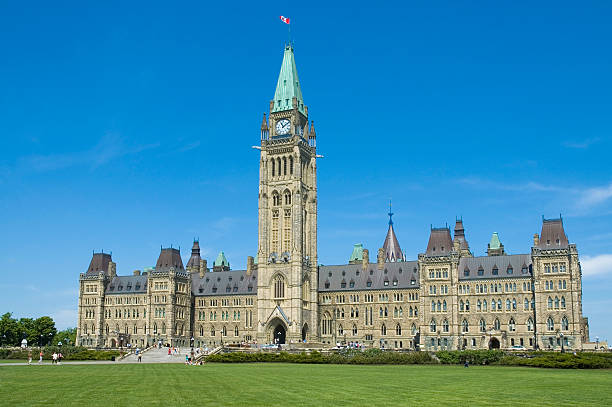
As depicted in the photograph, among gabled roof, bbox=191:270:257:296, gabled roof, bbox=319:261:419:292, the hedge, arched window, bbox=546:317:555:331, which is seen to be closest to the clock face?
gabled roof, bbox=319:261:419:292

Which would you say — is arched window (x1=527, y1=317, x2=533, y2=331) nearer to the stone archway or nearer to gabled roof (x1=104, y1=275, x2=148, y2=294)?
the stone archway

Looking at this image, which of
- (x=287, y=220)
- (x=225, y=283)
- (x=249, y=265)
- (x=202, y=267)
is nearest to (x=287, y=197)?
(x=287, y=220)

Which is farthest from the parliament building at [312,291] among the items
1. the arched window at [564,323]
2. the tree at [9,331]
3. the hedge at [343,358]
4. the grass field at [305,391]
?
the grass field at [305,391]

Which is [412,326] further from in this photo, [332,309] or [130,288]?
[130,288]

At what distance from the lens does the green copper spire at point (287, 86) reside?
5586 inches

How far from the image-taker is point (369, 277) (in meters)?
136

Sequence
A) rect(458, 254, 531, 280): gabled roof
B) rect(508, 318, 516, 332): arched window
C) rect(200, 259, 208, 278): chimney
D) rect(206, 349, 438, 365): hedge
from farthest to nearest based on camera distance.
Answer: rect(200, 259, 208, 278): chimney < rect(458, 254, 531, 280): gabled roof < rect(508, 318, 516, 332): arched window < rect(206, 349, 438, 365): hedge

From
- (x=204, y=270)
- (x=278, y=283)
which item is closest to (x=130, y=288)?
(x=204, y=270)

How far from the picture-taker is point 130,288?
151625 mm

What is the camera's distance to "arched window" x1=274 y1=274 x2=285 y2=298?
134m

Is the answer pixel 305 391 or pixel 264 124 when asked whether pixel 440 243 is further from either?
pixel 305 391

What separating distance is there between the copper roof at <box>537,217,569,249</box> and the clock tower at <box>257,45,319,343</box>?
4324 cm

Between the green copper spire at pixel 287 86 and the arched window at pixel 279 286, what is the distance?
32928mm

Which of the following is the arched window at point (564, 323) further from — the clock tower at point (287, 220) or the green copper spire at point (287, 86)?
the green copper spire at point (287, 86)
